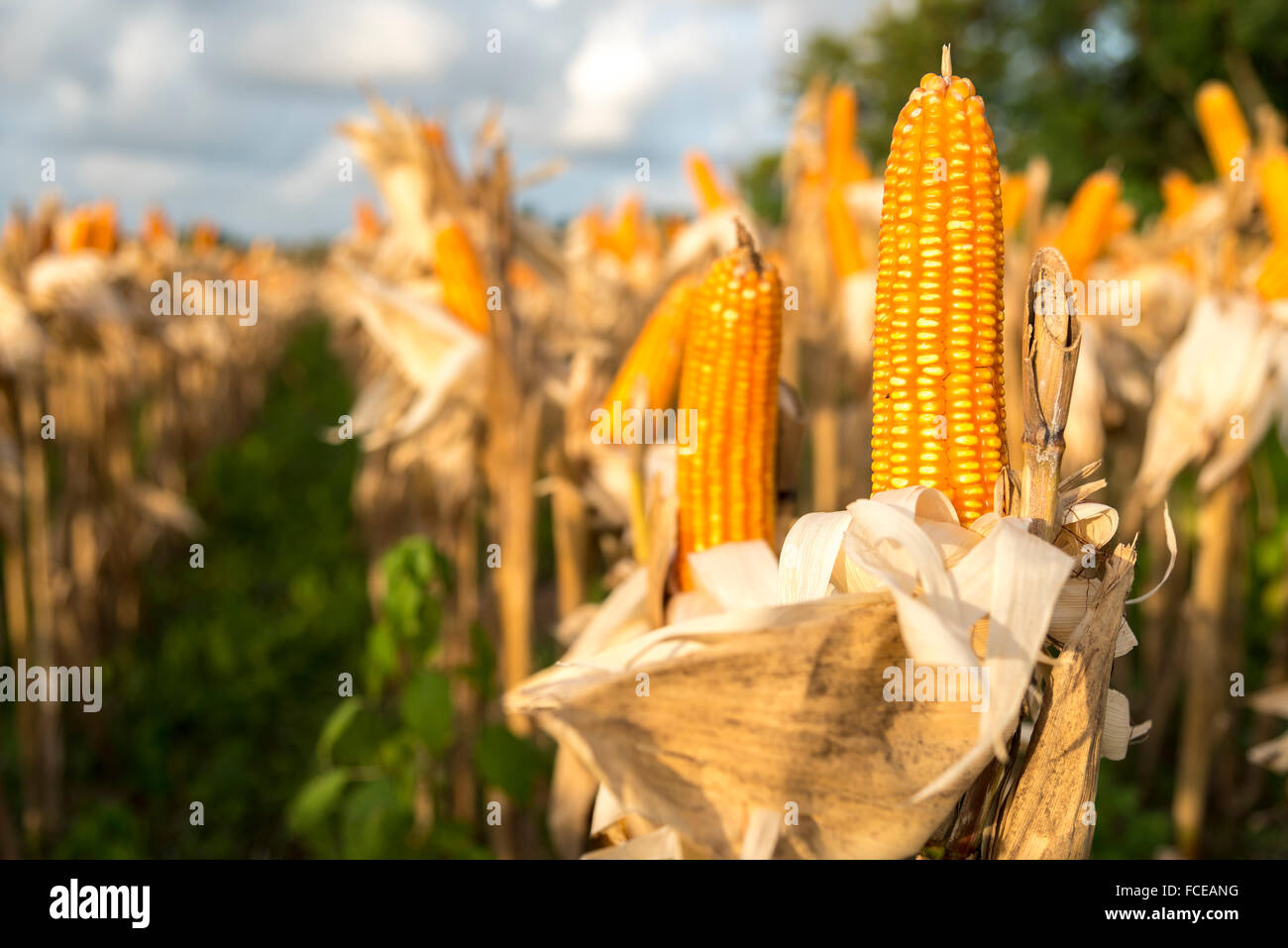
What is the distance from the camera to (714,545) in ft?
6.18

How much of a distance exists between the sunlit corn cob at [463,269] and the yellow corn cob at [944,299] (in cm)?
252

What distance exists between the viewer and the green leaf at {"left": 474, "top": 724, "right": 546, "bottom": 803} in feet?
9.46

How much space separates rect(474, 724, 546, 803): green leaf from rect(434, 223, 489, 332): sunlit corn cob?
1608 mm

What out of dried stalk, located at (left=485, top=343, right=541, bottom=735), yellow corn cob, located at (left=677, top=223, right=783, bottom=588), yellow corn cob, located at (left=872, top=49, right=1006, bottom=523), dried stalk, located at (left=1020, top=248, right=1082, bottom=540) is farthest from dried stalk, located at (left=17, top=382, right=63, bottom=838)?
dried stalk, located at (left=1020, top=248, right=1082, bottom=540)

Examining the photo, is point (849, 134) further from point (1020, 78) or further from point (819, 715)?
point (1020, 78)

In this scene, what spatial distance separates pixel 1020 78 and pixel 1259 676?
38.9m

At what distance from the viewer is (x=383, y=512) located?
7.28 meters

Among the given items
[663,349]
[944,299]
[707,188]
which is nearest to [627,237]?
[707,188]

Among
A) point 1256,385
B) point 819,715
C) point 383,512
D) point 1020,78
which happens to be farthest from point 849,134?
point 1020,78

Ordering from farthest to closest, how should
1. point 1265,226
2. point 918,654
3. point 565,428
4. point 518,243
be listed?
point 518,243, point 1265,226, point 565,428, point 918,654

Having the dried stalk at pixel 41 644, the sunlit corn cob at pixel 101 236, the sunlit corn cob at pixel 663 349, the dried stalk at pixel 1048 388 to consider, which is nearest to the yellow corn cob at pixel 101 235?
the sunlit corn cob at pixel 101 236

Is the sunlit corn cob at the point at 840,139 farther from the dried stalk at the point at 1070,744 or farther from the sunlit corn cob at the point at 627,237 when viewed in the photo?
the dried stalk at the point at 1070,744

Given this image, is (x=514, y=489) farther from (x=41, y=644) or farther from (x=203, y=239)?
(x=203, y=239)

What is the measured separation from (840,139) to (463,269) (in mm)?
3034
